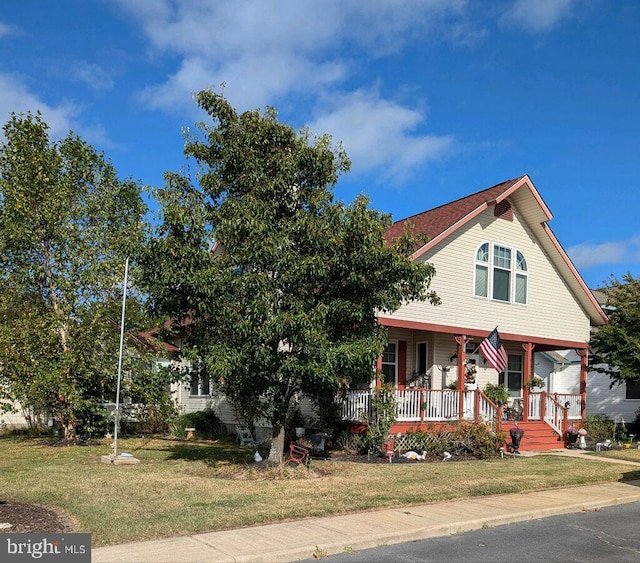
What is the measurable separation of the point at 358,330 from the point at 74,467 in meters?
6.66

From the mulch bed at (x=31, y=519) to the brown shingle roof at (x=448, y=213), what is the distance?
41.6 ft

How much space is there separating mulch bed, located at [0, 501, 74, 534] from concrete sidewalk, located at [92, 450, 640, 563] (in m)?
1.28

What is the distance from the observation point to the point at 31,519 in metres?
8.65

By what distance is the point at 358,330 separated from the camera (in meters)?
13.5

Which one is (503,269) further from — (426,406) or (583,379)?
(426,406)

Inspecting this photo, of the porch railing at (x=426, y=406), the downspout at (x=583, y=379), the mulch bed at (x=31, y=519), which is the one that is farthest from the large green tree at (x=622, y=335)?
the mulch bed at (x=31, y=519)

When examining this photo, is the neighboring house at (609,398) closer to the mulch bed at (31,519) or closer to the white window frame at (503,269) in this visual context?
the white window frame at (503,269)

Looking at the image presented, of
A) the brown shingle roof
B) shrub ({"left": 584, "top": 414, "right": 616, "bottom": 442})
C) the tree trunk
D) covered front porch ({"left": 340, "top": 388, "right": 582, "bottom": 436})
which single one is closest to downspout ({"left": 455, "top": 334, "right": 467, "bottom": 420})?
covered front porch ({"left": 340, "top": 388, "right": 582, "bottom": 436})

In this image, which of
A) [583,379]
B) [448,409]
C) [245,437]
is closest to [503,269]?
[583,379]

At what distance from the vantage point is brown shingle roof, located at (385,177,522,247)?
774 inches

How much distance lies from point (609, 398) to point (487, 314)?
10517 mm

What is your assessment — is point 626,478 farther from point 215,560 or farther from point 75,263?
point 75,263

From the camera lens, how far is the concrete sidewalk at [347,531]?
A: 7227 millimetres

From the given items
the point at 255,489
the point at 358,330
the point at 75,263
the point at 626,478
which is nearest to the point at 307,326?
the point at 358,330
